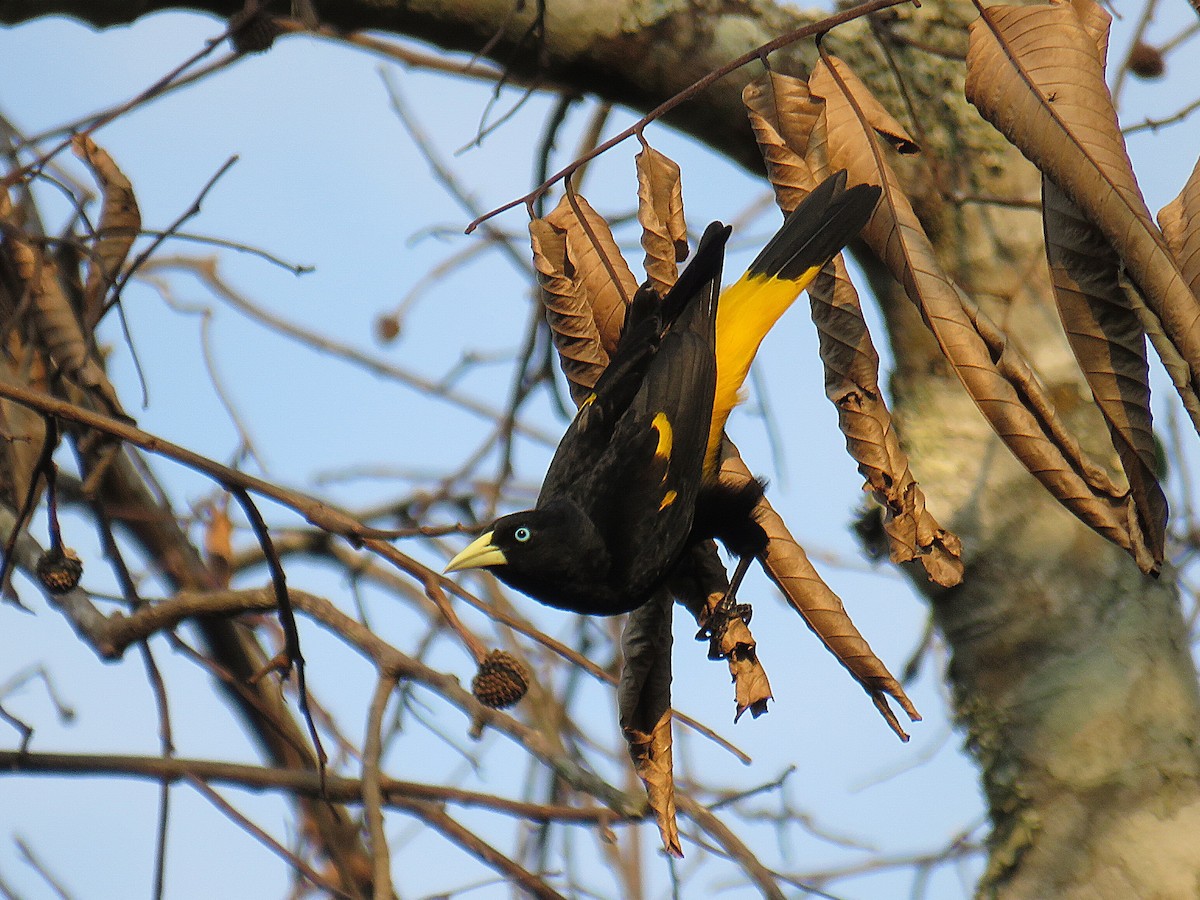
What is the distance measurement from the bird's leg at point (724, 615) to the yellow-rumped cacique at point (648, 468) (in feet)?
0.06

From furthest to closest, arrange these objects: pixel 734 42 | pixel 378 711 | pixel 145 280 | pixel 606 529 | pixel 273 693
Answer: pixel 145 280 < pixel 273 693 < pixel 734 42 < pixel 606 529 < pixel 378 711

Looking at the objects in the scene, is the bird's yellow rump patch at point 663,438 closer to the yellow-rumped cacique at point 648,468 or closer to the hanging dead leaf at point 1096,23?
the yellow-rumped cacique at point 648,468

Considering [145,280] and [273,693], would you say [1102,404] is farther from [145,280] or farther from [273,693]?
[145,280]

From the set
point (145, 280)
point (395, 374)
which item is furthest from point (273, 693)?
point (145, 280)

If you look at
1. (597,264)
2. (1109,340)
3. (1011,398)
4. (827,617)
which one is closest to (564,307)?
(597,264)

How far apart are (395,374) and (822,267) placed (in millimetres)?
2753

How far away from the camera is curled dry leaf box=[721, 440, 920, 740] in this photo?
1.96 meters

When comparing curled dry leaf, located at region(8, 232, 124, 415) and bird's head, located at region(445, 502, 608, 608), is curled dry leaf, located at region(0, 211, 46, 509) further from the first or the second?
bird's head, located at region(445, 502, 608, 608)

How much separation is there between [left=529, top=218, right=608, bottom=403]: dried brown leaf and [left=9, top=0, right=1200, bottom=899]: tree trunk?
0.91m

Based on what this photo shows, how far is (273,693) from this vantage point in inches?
148

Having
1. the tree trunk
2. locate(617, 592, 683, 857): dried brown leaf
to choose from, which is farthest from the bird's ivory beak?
the tree trunk

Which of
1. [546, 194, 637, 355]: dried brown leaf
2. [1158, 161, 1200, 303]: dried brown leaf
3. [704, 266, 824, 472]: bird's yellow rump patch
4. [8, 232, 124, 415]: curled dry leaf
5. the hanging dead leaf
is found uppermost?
[8, 232, 124, 415]: curled dry leaf

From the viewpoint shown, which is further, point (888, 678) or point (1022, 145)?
point (888, 678)

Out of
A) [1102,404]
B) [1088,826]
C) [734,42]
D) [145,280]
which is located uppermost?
[145,280]
